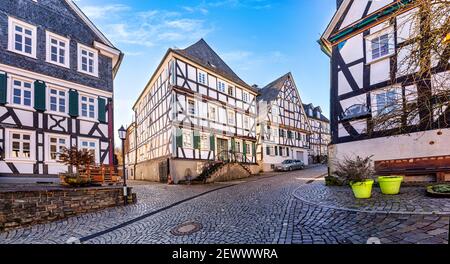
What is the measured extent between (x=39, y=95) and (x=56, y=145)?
8.21ft

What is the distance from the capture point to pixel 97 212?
8609mm

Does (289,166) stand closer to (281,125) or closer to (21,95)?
(281,125)

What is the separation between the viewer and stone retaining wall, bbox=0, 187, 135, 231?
6.98 metres

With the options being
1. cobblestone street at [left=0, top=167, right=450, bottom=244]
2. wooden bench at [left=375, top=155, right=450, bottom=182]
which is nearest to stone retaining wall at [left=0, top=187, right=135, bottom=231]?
cobblestone street at [left=0, top=167, right=450, bottom=244]

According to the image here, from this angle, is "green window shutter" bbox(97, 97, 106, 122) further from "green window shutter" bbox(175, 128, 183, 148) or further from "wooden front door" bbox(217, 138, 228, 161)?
"wooden front door" bbox(217, 138, 228, 161)

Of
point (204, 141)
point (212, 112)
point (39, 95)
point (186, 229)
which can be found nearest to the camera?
point (186, 229)

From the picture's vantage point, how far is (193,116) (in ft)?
60.8

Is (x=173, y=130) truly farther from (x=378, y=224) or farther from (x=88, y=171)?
(x=378, y=224)

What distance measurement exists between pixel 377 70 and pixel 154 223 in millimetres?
11448

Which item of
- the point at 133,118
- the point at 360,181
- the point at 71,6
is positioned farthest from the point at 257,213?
the point at 133,118

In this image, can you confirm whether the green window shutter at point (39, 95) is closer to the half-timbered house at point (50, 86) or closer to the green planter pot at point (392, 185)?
the half-timbered house at point (50, 86)

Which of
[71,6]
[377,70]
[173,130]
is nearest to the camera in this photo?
[377,70]

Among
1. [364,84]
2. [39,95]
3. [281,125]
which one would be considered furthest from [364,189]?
[281,125]

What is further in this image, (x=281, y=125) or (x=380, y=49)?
(x=281, y=125)
